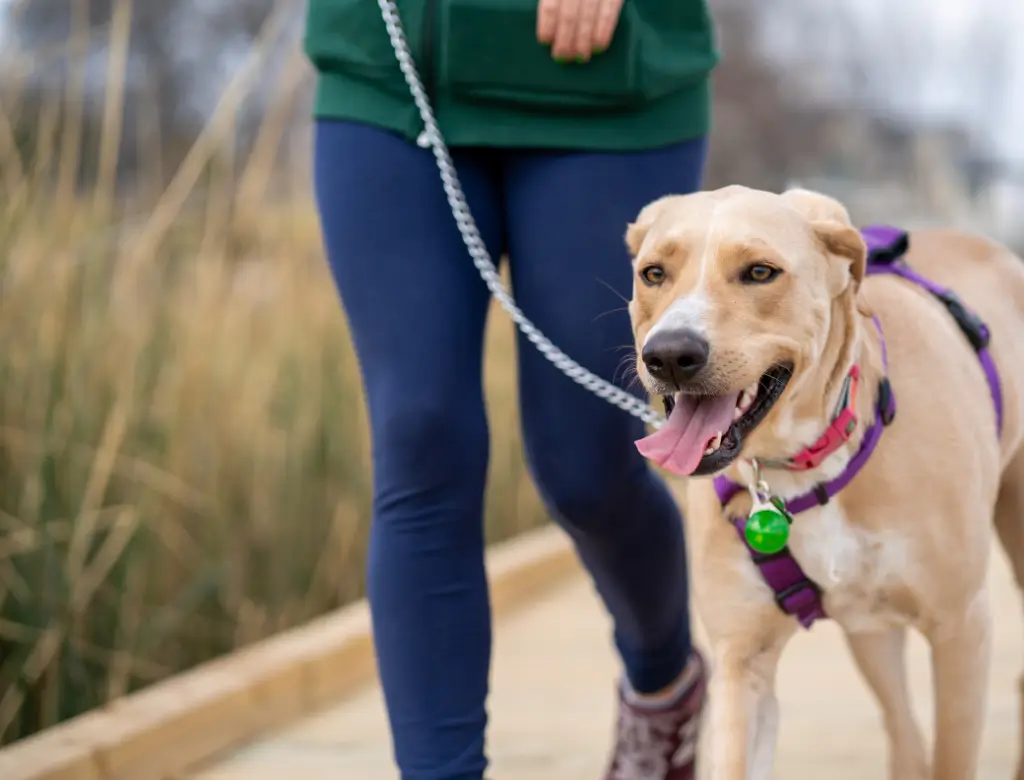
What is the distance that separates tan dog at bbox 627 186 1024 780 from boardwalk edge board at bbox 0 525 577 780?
59.1 inches

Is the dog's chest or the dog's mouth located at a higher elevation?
the dog's mouth

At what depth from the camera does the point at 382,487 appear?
2.90 meters

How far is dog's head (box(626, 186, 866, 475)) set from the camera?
94.9 inches

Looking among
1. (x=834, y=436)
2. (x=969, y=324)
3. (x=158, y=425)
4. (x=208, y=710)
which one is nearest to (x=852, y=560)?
(x=834, y=436)

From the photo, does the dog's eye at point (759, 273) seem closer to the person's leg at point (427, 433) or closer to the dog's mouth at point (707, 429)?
the dog's mouth at point (707, 429)

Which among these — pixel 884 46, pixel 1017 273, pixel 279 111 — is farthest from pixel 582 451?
pixel 884 46

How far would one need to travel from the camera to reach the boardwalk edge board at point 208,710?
3449 millimetres

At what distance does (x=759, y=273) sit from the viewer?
2521mm

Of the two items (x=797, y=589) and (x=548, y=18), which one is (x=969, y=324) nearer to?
(x=797, y=589)

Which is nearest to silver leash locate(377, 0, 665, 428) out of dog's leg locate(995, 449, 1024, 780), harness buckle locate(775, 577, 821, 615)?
harness buckle locate(775, 577, 821, 615)

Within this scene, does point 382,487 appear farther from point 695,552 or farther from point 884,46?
point 884,46

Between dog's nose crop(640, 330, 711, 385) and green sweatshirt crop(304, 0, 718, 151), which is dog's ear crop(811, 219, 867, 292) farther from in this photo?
green sweatshirt crop(304, 0, 718, 151)

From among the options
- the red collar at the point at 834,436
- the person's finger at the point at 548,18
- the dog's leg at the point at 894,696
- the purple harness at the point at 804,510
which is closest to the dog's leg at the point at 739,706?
the purple harness at the point at 804,510

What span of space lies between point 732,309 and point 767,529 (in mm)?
438
